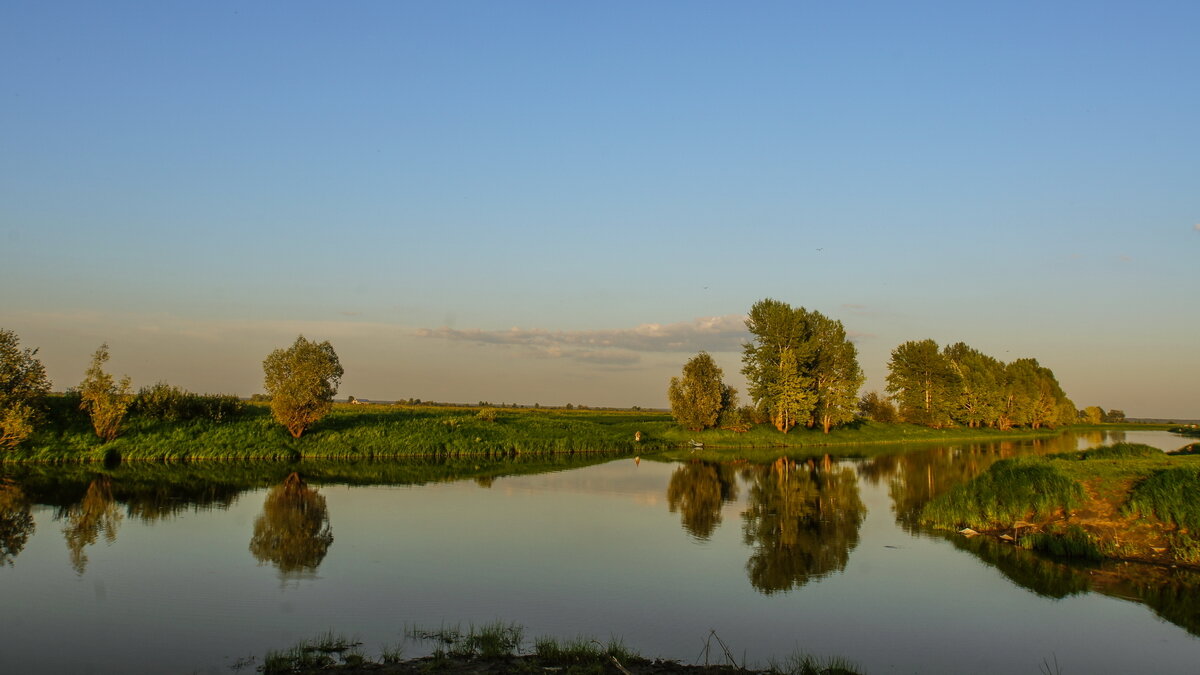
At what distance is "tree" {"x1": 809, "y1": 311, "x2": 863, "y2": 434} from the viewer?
67.2 metres

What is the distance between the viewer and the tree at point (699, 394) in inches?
2458

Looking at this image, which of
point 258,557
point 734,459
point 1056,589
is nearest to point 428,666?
point 258,557

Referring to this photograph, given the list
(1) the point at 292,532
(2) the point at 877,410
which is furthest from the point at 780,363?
(1) the point at 292,532

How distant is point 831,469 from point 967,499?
771 inches

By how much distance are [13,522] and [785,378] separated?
54945mm

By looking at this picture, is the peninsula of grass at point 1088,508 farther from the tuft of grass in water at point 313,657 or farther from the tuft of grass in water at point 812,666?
the tuft of grass in water at point 313,657

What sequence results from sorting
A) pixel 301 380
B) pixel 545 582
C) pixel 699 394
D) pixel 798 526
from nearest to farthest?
pixel 545 582 < pixel 798 526 < pixel 301 380 < pixel 699 394

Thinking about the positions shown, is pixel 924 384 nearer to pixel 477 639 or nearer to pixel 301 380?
pixel 301 380

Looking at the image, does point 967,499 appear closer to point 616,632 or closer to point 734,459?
point 616,632

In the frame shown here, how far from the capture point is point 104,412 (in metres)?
37.2

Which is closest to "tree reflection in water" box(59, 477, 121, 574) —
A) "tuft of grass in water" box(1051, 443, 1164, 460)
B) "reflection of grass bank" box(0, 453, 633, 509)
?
"reflection of grass bank" box(0, 453, 633, 509)

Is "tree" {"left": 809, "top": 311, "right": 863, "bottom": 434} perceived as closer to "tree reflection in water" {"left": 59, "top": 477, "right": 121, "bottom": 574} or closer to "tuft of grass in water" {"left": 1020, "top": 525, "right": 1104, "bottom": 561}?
"tuft of grass in water" {"left": 1020, "top": 525, "right": 1104, "bottom": 561}

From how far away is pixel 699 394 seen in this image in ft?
205

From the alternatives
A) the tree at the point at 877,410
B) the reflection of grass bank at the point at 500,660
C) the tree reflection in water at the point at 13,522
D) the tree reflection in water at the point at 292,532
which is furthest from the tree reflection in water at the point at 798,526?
the tree at the point at 877,410
